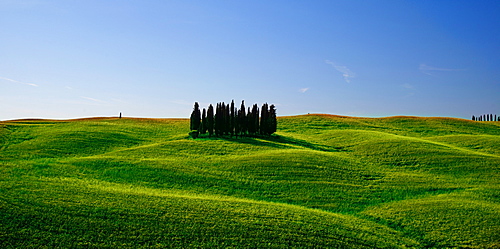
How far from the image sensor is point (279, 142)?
55.5 metres

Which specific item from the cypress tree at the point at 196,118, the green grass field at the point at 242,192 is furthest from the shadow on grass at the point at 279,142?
the cypress tree at the point at 196,118

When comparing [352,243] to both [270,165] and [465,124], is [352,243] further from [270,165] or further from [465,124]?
[465,124]

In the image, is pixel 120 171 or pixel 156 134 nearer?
pixel 120 171

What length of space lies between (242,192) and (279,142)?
25.6 m

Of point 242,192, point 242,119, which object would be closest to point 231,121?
point 242,119

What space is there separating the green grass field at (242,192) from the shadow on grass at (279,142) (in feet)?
1.09

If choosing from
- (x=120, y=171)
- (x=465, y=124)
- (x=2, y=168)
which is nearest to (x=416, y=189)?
(x=120, y=171)

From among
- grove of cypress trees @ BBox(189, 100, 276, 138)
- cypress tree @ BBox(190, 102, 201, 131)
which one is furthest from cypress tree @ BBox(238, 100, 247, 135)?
cypress tree @ BBox(190, 102, 201, 131)

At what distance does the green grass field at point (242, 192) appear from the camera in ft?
64.6

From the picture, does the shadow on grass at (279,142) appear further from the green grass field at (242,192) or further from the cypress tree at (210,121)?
the cypress tree at (210,121)

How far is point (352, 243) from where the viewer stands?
20344mm

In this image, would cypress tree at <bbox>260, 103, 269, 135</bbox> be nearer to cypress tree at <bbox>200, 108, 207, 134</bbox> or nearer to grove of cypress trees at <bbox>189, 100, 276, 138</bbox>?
grove of cypress trees at <bbox>189, 100, 276, 138</bbox>

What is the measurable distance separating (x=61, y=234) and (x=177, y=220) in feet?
20.9

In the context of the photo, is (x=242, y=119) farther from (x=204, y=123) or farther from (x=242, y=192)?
(x=242, y=192)
